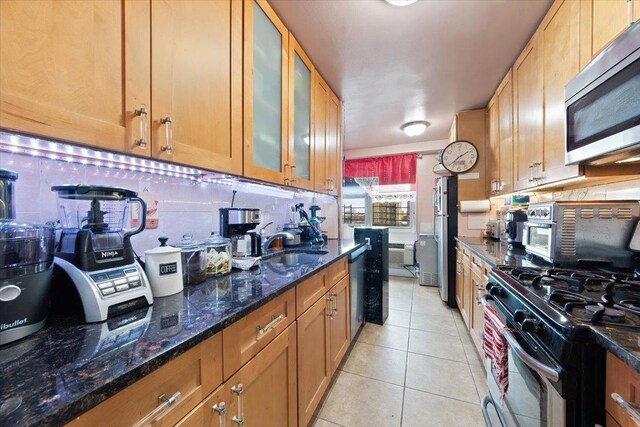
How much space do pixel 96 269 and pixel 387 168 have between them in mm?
4347

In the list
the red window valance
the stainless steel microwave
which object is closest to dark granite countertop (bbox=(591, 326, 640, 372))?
the stainless steel microwave

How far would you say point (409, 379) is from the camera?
1.77m

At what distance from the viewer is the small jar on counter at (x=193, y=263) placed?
3.38 ft

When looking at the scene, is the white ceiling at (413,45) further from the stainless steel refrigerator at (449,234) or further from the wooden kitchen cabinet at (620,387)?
the wooden kitchen cabinet at (620,387)

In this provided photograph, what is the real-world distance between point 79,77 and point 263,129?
0.87 metres

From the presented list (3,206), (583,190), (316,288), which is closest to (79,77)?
(3,206)

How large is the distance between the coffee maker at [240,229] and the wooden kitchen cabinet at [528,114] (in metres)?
1.98

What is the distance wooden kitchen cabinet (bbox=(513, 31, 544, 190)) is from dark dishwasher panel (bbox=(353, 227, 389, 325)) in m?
1.23

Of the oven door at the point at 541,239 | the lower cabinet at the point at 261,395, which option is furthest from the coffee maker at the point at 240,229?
the oven door at the point at 541,239

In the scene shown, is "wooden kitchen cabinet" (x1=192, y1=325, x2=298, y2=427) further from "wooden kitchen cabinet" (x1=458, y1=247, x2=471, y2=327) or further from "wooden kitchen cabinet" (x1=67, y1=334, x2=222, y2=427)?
"wooden kitchen cabinet" (x1=458, y1=247, x2=471, y2=327)

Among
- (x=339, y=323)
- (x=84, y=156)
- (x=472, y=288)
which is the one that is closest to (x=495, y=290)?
(x=339, y=323)

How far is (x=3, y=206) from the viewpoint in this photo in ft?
2.07

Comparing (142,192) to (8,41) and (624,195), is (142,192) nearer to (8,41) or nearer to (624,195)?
(8,41)

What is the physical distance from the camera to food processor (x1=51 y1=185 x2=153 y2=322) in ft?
2.23
